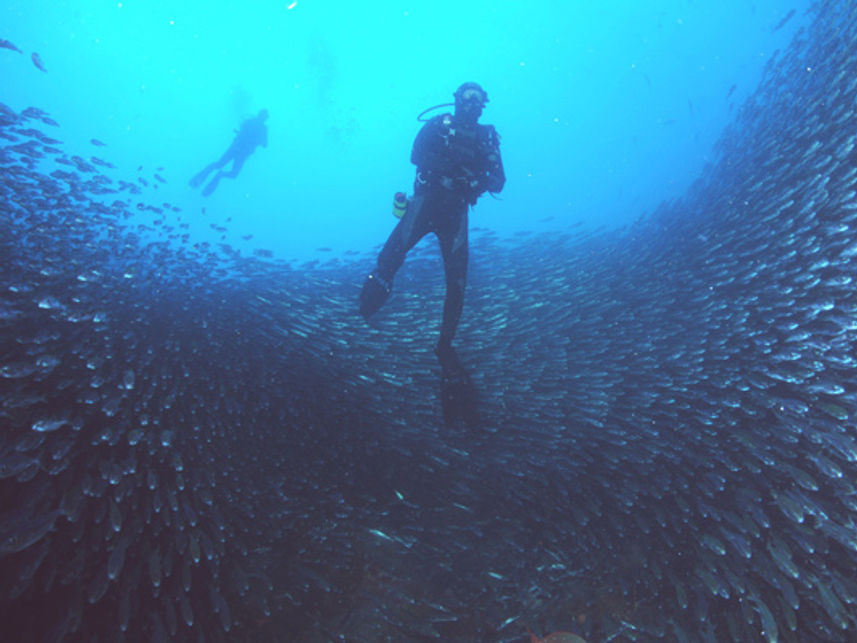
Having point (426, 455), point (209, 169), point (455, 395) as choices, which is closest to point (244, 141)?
point (209, 169)

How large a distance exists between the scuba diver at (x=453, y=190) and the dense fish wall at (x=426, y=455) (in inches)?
28.9

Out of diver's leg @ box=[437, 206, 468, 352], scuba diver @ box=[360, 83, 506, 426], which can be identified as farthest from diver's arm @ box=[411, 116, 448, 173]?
diver's leg @ box=[437, 206, 468, 352]

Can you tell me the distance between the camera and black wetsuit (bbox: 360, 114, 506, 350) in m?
5.86

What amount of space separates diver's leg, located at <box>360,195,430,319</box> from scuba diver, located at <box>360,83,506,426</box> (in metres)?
0.01

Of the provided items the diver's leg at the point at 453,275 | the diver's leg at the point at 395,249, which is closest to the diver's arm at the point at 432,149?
the diver's leg at the point at 395,249

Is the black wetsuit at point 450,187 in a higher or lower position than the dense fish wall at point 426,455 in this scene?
higher

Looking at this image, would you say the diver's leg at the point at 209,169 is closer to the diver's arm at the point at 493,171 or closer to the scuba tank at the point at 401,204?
the scuba tank at the point at 401,204

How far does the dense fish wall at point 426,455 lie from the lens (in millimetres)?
3615

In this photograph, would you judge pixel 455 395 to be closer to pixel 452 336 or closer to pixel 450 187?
pixel 452 336

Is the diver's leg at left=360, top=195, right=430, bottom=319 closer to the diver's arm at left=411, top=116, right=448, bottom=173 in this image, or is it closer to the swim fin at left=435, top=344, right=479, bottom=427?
the diver's arm at left=411, top=116, right=448, bottom=173

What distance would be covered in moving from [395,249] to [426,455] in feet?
10.2

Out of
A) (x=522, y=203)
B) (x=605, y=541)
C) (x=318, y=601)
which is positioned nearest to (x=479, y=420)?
(x=605, y=541)

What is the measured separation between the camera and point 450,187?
5969mm

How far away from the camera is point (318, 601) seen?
3971mm
